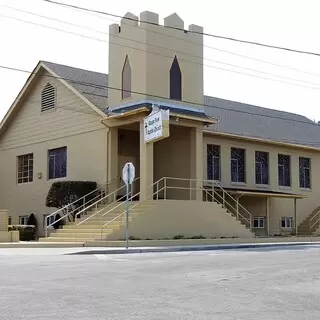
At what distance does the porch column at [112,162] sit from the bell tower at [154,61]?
148 cm

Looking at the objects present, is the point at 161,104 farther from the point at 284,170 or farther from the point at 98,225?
the point at 284,170

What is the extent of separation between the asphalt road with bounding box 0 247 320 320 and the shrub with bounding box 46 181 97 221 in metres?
11.5

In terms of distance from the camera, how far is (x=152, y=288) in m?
11.0

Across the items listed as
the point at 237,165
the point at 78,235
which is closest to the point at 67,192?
the point at 78,235

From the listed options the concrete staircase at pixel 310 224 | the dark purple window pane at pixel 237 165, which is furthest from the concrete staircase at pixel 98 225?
the concrete staircase at pixel 310 224

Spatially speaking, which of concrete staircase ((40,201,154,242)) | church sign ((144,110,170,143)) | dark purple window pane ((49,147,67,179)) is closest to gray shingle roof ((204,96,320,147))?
church sign ((144,110,170,143))

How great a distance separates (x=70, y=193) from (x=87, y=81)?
713 cm

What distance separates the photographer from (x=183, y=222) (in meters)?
27.0

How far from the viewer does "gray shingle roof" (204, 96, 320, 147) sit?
3581cm

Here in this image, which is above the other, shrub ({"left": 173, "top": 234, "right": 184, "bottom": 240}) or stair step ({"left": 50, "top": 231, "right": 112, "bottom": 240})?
stair step ({"left": 50, "top": 231, "right": 112, "bottom": 240})

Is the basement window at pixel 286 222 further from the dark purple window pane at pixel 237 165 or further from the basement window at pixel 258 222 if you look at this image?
the dark purple window pane at pixel 237 165

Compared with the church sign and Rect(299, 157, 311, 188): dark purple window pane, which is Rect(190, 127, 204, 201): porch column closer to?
the church sign

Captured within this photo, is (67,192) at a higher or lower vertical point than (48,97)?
lower

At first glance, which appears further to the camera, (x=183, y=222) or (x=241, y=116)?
(x=241, y=116)
